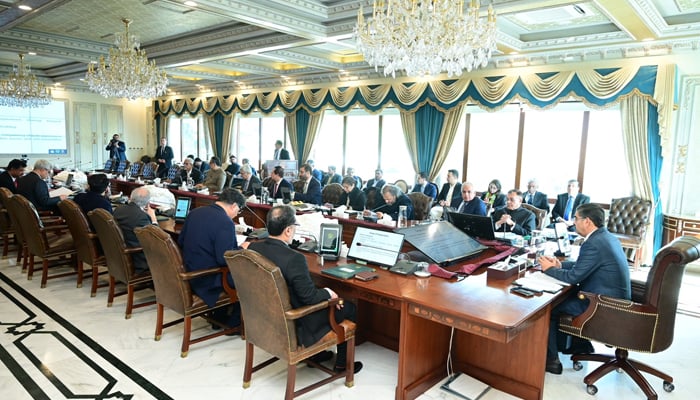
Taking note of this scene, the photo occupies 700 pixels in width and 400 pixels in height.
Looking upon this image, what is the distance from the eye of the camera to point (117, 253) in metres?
4.04

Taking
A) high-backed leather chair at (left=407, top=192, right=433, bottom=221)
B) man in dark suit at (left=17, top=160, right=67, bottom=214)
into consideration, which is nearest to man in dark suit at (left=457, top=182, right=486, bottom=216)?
high-backed leather chair at (left=407, top=192, right=433, bottom=221)

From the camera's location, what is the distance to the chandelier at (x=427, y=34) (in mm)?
3754

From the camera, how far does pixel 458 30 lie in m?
3.80

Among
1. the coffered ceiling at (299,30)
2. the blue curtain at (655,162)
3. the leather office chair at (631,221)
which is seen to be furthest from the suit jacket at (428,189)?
the blue curtain at (655,162)

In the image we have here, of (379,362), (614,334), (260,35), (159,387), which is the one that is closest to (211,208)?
(159,387)

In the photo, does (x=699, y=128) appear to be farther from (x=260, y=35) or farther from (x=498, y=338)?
(x=260, y=35)

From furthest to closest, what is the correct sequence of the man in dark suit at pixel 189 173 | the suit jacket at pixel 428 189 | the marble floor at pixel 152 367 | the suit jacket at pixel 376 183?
the man in dark suit at pixel 189 173
the suit jacket at pixel 376 183
the suit jacket at pixel 428 189
the marble floor at pixel 152 367

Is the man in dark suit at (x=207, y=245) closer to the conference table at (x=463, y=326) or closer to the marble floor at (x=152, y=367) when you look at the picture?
the marble floor at (x=152, y=367)

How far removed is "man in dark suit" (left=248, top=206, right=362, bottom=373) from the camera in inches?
104

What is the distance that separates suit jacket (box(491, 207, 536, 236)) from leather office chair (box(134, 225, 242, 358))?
9.96 ft

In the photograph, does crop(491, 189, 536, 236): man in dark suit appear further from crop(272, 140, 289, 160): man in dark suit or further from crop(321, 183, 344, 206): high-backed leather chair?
crop(272, 140, 289, 160): man in dark suit

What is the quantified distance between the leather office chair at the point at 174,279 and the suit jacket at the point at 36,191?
3180mm

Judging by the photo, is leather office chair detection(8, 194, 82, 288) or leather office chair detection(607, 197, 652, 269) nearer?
leather office chair detection(8, 194, 82, 288)

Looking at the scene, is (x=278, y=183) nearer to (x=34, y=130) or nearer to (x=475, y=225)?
(x=475, y=225)
